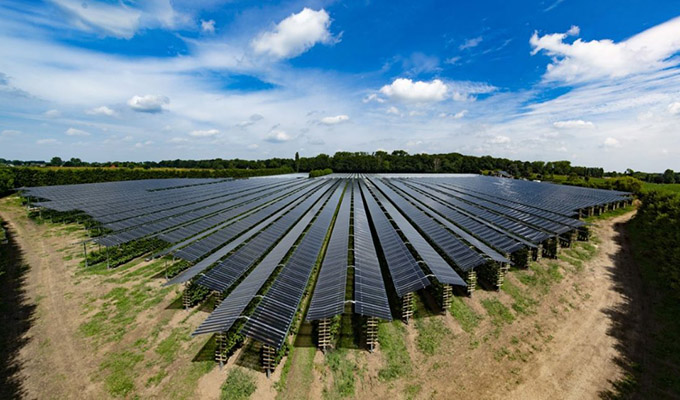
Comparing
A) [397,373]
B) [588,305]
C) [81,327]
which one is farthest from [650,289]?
[81,327]

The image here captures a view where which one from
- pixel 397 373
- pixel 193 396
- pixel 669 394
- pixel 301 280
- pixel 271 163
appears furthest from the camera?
pixel 271 163

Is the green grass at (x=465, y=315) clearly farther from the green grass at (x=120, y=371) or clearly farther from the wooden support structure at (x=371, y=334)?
the green grass at (x=120, y=371)

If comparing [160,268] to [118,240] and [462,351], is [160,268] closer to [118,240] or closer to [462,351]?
[118,240]

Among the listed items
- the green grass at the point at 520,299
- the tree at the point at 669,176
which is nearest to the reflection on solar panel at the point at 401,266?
the green grass at the point at 520,299

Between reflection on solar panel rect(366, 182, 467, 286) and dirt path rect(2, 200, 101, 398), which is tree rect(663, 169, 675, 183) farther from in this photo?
dirt path rect(2, 200, 101, 398)

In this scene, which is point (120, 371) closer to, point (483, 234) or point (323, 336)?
point (323, 336)

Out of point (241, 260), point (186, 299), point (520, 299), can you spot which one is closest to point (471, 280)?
point (520, 299)
